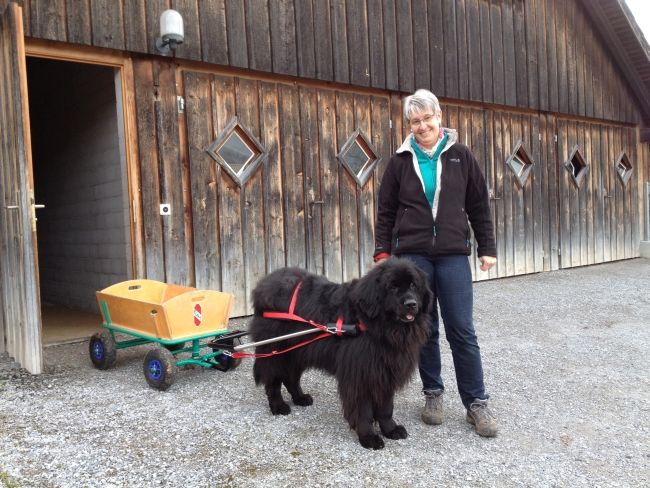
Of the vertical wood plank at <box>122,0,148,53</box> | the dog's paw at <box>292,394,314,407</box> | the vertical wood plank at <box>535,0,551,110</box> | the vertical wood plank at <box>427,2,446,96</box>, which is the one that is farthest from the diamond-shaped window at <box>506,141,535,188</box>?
the dog's paw at <box>292,394,314,407</box>

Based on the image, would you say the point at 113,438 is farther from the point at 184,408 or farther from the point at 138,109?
the point at 138,109

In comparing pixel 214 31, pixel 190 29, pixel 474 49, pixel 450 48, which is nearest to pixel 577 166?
pixel 474 49

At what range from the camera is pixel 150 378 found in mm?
3756

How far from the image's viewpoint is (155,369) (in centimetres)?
374

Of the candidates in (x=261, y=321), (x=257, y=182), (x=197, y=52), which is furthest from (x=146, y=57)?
(x=261, y=321)

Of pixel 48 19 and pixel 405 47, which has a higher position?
pixel 405 47

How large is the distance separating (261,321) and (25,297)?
2.03 m

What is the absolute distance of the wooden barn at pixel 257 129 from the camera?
4969mm

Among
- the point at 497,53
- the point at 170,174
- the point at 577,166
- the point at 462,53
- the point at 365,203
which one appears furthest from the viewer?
the point at 577,166

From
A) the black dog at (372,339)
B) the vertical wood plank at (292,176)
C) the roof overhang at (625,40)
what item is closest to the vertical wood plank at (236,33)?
the vertical wood plank at (292,176)

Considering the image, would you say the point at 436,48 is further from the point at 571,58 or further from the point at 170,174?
the point at 170,174

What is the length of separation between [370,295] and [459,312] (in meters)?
0.61

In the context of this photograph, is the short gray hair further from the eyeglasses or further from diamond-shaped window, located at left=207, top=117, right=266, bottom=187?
diamond-shaped window, located at left=207, top=117, right=266, bottom=187

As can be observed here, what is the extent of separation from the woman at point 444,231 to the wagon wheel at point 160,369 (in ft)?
5.70
